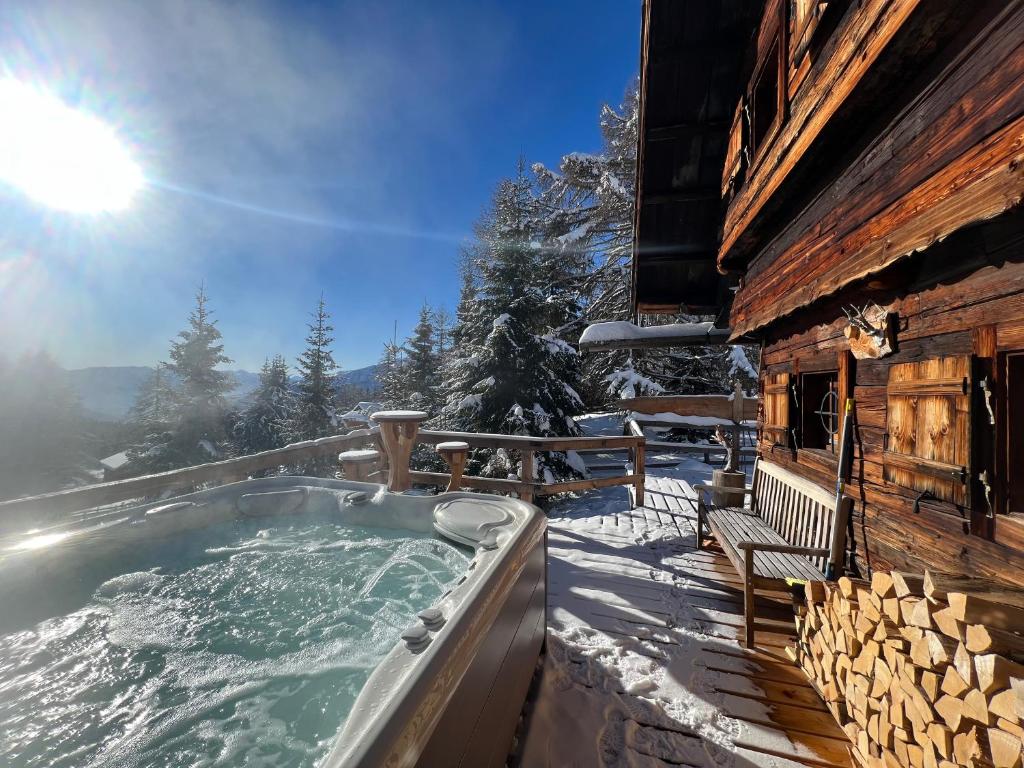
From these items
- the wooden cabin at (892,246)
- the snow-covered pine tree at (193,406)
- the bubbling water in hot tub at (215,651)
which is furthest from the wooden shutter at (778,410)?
the snow-covered pine tree at (193,406)

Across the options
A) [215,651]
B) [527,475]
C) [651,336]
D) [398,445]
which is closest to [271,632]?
[215,651]

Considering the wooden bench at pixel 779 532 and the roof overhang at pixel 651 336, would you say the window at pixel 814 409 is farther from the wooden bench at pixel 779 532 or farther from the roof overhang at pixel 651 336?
the roof overhang at pixel 651 336

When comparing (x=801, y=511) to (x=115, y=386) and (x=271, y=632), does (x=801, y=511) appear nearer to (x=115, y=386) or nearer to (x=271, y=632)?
(x=271, y=632)

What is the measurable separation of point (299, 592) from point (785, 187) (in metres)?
4.42

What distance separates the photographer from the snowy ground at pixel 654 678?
1.81 meters

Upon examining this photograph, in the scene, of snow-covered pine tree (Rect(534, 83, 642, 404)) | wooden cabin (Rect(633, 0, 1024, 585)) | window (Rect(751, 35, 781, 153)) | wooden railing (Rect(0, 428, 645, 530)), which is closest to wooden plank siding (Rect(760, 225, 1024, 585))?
wooden cabin (Rect(633, 0, 1024, 585))

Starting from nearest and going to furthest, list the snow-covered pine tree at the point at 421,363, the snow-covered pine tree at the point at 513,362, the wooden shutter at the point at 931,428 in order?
the wooden shutter at the point at 931,428
the snow-covered pine tree at the point at 513,362
the snow-covered pine tree at the point at 421,363

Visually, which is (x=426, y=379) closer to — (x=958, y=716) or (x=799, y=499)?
(x=799, y=499)

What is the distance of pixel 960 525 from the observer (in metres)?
1.73

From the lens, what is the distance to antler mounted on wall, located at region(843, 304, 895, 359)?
2156mm

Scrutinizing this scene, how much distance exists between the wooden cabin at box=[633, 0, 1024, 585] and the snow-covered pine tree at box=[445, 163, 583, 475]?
520 centimetres

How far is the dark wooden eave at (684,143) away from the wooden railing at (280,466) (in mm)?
2676

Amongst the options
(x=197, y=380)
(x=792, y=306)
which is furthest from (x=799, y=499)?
(x=197, y=380)

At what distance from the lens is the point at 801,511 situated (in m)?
3.10
